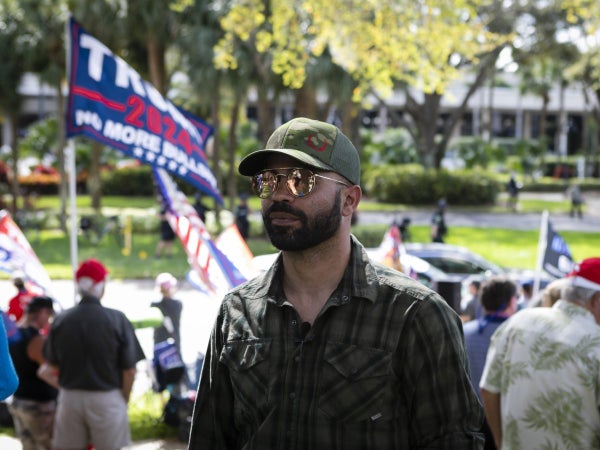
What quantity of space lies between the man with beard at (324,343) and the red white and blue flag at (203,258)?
393 centimetres

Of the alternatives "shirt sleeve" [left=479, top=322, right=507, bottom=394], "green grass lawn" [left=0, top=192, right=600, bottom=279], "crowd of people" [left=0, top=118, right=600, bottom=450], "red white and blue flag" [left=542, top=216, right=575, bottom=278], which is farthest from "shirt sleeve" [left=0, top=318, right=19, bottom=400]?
"green grass lawn" [left=0, top=192, right=600, bottom=279]

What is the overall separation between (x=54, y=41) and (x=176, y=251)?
7.95m

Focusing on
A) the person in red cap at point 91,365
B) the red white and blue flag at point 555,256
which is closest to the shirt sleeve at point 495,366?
the person in red cap at point 91,365

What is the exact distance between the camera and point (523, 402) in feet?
13.4

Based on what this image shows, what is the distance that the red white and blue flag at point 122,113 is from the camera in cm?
815

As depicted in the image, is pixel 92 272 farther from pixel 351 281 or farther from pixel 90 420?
pixel 351 281

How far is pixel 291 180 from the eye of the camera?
262 cm

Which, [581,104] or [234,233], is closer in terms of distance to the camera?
[234,233]

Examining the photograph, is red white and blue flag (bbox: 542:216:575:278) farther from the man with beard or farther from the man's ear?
the man with beard

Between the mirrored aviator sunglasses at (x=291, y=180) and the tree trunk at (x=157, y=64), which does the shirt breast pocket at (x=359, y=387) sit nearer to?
the mirrored aviator sunglasses at (x=291, y=180)

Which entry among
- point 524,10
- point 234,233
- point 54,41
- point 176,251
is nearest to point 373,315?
point 234,233

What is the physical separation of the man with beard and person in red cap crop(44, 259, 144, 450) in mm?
3179

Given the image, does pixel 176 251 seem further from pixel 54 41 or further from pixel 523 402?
pixel 523 402

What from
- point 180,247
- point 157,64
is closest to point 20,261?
point 180,247
